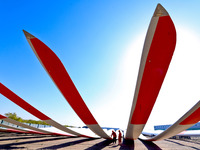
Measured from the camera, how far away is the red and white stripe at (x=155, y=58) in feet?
8.05

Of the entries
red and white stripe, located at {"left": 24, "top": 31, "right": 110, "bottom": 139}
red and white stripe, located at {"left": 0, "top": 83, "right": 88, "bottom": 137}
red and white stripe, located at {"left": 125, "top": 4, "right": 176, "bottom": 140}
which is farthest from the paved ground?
red and white stripe, located at {"left": 125, "top": 4, "right": 176, "bottom": 140}

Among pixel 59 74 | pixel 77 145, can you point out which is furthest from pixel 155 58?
pixel 77 145

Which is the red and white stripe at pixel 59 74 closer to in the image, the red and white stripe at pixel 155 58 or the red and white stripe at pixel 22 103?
the red and white stripe at pixel 155 58

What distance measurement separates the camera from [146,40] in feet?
9.04

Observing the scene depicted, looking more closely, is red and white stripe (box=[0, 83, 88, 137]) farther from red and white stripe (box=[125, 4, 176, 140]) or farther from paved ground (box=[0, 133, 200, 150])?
red and white stripe (box=[125, 4, 176, 140])

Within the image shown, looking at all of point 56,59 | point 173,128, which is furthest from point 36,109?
point 173,128

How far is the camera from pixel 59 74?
4.18 metres

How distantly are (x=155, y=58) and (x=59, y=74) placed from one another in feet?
10.7

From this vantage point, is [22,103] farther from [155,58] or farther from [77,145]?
[155,58]

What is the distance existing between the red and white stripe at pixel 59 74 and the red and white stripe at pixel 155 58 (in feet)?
8.13

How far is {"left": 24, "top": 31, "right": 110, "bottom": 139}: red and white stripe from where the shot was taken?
11.1 ft

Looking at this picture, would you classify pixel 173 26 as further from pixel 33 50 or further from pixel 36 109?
pixel 36 109

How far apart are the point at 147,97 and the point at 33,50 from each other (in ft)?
13.8

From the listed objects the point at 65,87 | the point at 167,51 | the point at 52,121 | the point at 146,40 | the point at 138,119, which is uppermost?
the point at 146,40
